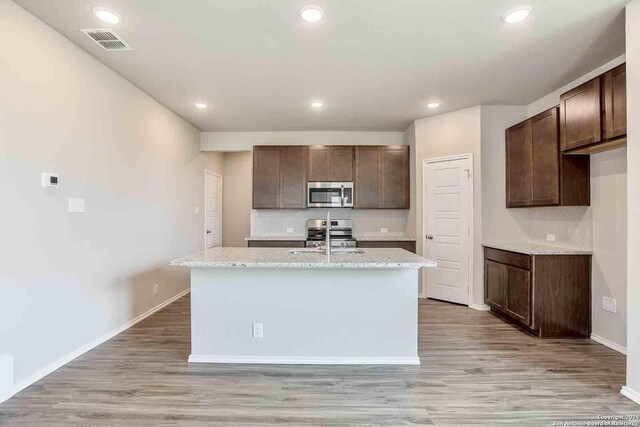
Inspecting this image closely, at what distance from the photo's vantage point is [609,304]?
123 inches

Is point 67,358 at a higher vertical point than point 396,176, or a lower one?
lower

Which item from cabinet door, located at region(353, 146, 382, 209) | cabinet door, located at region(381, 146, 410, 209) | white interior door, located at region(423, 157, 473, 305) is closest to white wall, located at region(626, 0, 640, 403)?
white interior door, located at region(423, 157, 473, 305)

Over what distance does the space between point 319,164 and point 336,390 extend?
370 centimetres

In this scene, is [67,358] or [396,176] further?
[396,176]

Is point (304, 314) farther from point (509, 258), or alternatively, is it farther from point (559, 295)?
point (559, 295)

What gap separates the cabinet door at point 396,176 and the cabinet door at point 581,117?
7.49 ft

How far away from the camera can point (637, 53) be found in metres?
2.16

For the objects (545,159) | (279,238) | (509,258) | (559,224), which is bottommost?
(509,258)

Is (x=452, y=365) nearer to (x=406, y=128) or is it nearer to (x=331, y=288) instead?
(x=331, y=288)

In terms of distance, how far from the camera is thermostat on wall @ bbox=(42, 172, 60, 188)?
2.48m

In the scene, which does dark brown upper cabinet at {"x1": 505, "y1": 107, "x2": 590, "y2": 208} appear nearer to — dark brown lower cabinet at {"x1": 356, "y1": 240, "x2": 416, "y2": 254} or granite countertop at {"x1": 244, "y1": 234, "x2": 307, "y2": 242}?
dark brown lower cabinet at {"x1": 356, "y1": 240, "x2": 416, "y2": 254}

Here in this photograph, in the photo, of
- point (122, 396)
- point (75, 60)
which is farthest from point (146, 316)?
point (75, 60)

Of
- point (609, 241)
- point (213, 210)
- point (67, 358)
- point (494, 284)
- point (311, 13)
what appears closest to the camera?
point (311, 13)

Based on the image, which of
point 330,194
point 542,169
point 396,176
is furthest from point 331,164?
point 542,169
